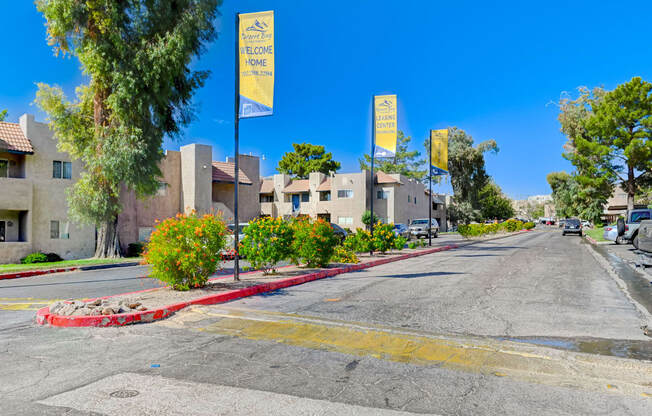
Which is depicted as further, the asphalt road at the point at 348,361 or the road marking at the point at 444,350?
the road marking at the point at 444,350

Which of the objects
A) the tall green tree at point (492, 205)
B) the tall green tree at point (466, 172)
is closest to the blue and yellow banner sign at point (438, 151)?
the tall green tree at point (466, 172)

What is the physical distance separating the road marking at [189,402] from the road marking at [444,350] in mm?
1624

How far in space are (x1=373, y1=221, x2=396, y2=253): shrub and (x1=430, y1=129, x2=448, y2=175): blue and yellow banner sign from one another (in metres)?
9.48

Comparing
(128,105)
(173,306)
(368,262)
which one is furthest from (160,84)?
(173,306)

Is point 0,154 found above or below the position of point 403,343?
above

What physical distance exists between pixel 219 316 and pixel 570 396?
5656 mm

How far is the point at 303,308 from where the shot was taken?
8664 millimetres

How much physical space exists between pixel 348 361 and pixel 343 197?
159ft

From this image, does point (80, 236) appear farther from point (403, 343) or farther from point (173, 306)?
point (403, 343)

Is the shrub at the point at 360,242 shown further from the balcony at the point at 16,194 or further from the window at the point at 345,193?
the window at the point at 345,193

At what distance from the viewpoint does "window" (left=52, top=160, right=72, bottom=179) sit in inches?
1013

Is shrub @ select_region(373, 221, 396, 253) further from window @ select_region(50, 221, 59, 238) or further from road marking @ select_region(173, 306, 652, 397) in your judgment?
→ window @ select_region(50, 221, 59, 238)

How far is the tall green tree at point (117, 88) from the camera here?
875 inches

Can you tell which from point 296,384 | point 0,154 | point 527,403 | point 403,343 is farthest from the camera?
point 0,154
